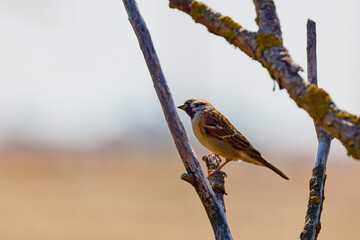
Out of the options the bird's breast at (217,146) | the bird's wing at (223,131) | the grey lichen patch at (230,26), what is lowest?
the grey lichen patch at (230,26)

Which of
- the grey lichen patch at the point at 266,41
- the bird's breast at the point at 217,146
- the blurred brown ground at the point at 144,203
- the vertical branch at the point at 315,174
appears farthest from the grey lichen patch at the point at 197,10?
the blurred brown ground at the point at 144,203

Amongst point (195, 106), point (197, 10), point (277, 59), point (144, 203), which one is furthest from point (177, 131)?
point (144, 203)

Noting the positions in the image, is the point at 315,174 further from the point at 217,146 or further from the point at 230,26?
the point at 217,146

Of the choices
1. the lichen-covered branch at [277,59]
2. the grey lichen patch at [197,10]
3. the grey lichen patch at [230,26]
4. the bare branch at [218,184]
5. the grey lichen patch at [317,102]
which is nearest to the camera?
the lichen-covered branch at [277,59]

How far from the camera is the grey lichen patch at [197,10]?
350 cm

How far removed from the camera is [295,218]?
24.2m

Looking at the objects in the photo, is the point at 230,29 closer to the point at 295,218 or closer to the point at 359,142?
the point at 359,142

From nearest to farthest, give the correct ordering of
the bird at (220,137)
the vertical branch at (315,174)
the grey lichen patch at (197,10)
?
1. the grey lichen patch at (197,10)
2. the vertical branch at (315,174)
3. the bird at (220,137)

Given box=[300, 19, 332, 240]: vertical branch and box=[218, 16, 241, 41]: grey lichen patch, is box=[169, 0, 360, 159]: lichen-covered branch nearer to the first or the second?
box=[218, 16, 241, 41]: grey lichen patch

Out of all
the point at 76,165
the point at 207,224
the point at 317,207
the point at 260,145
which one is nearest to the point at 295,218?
the point at 207,224

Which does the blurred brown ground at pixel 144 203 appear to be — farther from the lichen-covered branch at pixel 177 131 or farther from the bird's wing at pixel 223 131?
the lichen-covered branch at pixel 177 131

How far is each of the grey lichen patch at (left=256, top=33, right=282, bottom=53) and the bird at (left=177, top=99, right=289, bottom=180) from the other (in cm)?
453

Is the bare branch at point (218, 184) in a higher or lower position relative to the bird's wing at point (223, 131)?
lower

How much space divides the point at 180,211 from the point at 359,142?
22914mm
